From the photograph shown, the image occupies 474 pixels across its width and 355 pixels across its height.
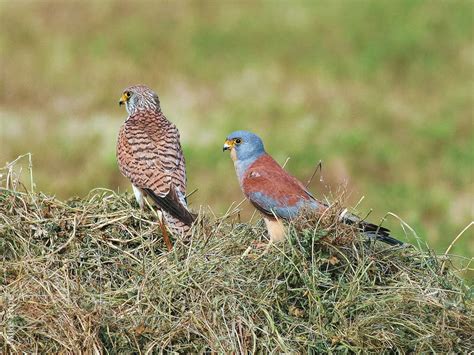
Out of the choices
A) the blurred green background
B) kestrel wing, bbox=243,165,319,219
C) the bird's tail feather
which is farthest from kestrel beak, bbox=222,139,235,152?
the blurred green background

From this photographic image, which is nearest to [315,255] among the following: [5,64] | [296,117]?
[296,117]

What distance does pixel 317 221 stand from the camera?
5.14 m

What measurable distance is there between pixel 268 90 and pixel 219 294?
360 inches

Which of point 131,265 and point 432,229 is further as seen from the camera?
point 432,229

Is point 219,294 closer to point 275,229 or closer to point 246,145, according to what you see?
point 275,229

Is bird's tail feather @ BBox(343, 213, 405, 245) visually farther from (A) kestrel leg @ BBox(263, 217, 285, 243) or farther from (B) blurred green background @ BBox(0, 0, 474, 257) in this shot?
(B) blurred green background @ BBox(0, 0, 474, 257)

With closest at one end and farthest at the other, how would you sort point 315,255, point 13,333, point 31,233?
point 13,333 < point 315,255 < point 31,233

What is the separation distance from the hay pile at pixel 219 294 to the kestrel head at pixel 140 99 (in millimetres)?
1856

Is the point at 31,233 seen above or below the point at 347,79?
below

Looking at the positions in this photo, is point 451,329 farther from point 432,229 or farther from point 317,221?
point 432,229

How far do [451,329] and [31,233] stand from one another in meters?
2.23

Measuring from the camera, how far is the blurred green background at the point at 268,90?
11711 millimetres

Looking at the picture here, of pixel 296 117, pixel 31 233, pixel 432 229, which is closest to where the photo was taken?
pixel 31 233

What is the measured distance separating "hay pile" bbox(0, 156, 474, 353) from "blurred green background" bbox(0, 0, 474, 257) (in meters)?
4.39
